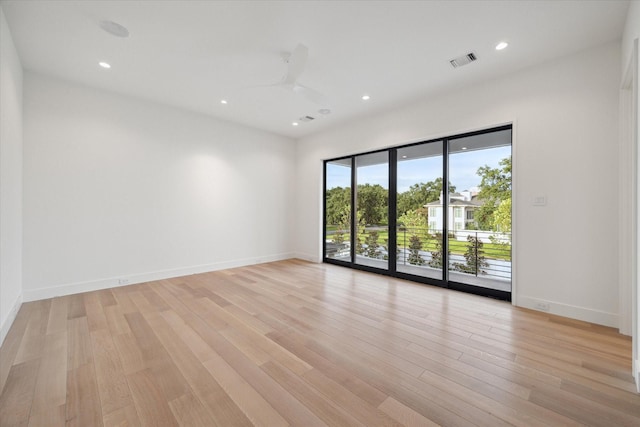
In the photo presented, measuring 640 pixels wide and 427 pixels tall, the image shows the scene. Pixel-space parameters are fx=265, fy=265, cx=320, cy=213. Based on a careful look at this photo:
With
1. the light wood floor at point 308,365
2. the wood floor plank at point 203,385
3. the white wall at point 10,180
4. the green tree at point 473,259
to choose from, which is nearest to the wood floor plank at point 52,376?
the light wood floor at point 308,365

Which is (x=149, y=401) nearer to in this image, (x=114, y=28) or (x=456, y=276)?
(x=114, y=28)

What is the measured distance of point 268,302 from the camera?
3.34m

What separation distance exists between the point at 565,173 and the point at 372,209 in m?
2.76

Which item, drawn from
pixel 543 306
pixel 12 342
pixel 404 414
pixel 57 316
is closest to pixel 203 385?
pixel 404 414

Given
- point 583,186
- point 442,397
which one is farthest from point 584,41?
point 442,397

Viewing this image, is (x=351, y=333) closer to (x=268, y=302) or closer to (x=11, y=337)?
(x=268, y=302)

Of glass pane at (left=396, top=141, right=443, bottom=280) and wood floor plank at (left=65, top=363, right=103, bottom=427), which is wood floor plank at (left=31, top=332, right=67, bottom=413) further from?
glass pane at (left=396, top=141, right=443, bottom=280)

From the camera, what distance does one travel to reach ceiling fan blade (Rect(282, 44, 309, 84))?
2.60 m

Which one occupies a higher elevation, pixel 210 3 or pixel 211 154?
pixel 210 3

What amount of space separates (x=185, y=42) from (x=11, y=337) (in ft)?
10.7

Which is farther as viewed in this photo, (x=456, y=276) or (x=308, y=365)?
(x=456, y=276)

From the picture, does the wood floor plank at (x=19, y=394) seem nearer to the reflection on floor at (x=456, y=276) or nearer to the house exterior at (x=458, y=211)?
the reflection on floor at (x=456, y=276)

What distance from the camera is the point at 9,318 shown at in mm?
2611

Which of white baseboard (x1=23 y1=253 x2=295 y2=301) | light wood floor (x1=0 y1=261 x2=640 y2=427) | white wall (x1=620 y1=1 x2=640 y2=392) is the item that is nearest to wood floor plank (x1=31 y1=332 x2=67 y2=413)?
light wood floor (x1=0 y1=261 x2=640 y2=427)
